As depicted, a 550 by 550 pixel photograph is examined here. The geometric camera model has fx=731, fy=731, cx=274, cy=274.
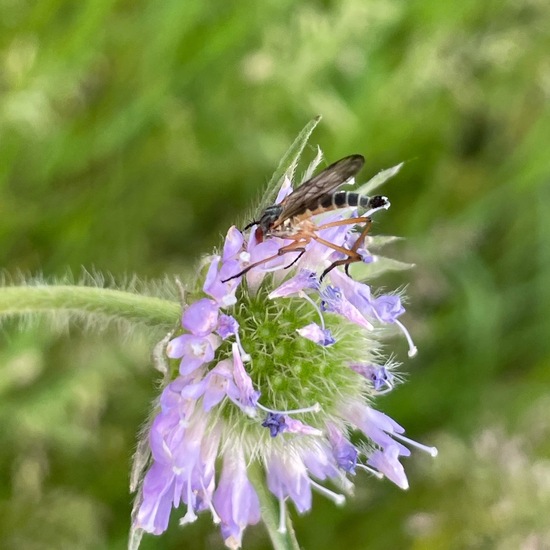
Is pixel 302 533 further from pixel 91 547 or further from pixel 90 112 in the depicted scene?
pixel 90 112

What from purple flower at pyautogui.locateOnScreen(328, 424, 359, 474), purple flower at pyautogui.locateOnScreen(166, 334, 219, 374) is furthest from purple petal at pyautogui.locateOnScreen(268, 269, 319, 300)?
purple flower at pyautogui.locateOnScreen(328, 424, 359, 474)

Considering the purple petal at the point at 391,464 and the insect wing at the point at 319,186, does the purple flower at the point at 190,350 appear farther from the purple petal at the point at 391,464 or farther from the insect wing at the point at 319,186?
the purple petal at the point at 391,464

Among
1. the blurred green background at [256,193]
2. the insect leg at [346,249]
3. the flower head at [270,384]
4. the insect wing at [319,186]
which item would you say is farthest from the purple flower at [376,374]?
the blurred green background at [256,193]

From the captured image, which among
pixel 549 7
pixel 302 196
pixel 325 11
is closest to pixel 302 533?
pixel 302 196

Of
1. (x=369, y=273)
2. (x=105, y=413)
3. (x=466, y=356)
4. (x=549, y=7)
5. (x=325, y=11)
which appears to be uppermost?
(x=325, y=11)

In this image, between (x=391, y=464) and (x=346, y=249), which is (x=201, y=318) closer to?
(x=346, y=249)

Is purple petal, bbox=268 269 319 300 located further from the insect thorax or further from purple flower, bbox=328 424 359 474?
purple flower, bbox=328 424 359 474
